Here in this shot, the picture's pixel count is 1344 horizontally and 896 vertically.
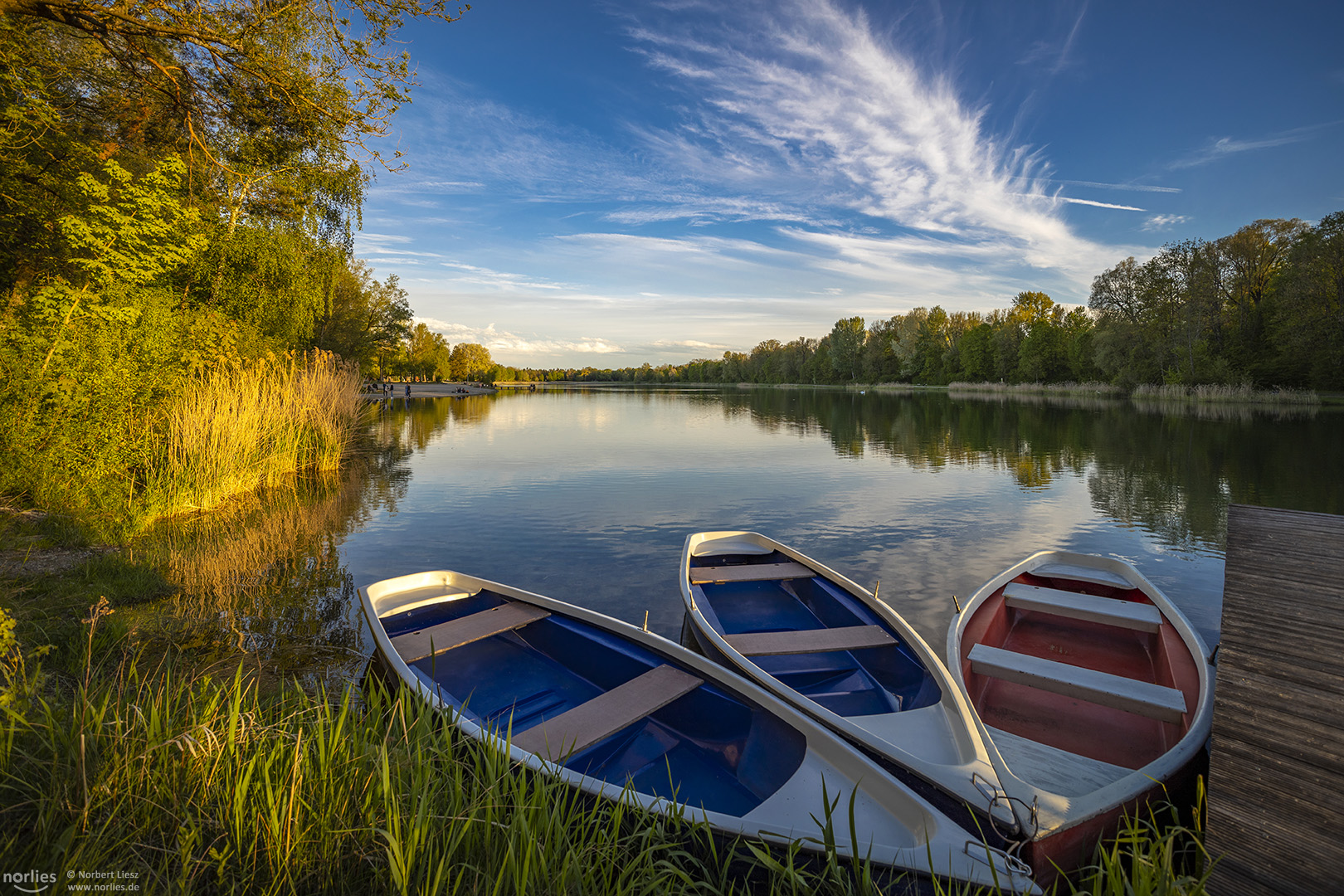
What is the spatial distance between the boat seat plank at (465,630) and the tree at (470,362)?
411ft

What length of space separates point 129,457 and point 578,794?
34.8 feet

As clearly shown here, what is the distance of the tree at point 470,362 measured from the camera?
12344 cm

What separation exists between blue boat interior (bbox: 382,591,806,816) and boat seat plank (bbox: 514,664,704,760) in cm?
10

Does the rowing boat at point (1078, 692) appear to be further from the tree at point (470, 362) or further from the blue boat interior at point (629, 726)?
the tree at point (470, 362)

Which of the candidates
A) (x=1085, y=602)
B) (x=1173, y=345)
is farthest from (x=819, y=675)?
(x=1173, y=345)

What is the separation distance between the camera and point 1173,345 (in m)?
45.7

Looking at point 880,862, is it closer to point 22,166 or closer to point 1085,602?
point 1085,602

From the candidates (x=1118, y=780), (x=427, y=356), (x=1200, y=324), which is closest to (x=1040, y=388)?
(x=1200, y=324)

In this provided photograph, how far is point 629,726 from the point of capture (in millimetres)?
3592

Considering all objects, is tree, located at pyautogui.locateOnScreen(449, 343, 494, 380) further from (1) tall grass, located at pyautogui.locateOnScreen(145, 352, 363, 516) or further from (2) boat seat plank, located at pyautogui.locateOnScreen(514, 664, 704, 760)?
(2) boat seat plank, located at pyautogui.locateOnScreen(514, 664, 704, 760)

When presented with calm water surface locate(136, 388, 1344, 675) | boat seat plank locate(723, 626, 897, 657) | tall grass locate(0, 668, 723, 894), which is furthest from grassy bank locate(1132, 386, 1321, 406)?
tall grass locate(0, 668, 723, 894)

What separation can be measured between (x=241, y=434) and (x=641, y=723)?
11.8m

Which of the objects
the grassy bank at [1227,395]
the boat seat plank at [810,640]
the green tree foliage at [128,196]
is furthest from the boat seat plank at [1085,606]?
the grassy bank at [1227,395]

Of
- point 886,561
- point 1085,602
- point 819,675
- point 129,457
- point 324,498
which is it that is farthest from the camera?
point 324,498
